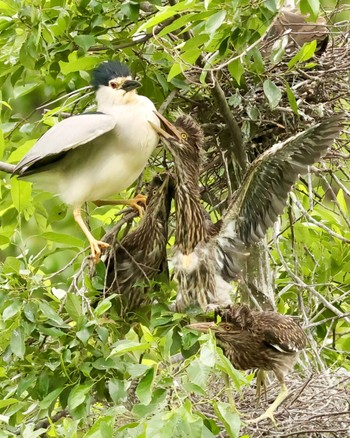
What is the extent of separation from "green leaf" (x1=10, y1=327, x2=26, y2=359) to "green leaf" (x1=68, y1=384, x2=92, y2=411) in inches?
6.0

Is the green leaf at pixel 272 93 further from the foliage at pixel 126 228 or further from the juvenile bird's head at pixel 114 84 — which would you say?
the juvenile bird's head at pixel 114 84

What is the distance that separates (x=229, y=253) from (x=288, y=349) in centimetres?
31

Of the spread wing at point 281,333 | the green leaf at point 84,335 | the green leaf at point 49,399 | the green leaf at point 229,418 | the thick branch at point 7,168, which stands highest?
the thick branch at point 7,168

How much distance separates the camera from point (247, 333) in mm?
2662

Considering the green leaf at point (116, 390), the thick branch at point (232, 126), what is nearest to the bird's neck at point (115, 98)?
the thick branch at point (232, 126)

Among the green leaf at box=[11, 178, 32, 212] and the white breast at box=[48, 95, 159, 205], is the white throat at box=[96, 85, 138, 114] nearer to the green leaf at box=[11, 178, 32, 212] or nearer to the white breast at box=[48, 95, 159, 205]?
the white breast at box=[48, 95, 159, 205]

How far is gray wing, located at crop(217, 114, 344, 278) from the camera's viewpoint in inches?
100

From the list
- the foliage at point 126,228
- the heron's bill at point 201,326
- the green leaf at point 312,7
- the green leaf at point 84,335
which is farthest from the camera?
the heron's bill at point 201,326

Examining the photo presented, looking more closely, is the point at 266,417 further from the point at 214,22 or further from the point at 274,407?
the point at 214,22

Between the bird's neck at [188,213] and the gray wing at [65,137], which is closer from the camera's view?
the gray wing at [65,137]

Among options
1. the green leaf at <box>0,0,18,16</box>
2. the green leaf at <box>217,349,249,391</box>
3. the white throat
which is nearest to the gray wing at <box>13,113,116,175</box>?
the white throat

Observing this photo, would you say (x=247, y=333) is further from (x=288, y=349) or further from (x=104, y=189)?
(x=104, y=189)

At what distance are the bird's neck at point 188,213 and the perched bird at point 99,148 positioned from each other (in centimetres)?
12

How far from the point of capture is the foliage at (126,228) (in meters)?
2.05
